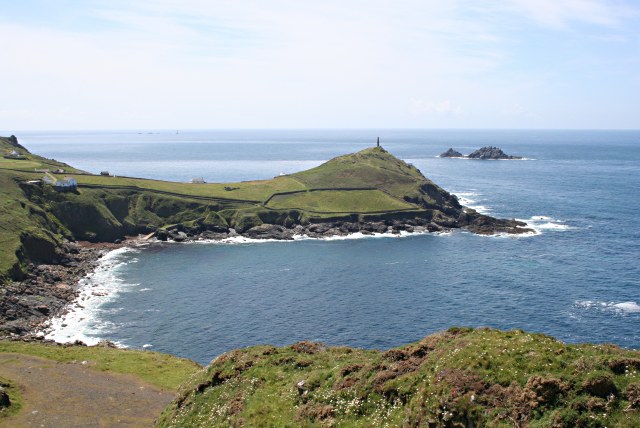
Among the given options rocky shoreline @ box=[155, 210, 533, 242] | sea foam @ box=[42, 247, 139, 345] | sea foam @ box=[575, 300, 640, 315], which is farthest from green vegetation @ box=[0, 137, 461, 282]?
sea foam @ box=[575, 300, 640, 315]

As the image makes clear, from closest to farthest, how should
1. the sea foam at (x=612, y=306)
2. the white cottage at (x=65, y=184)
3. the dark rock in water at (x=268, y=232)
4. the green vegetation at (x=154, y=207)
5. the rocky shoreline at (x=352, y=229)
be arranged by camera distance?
the sea foam at (x=612, y=306) → the green vegetation at (x=154, y=207) → the rocky shoreline at (x=352, y=229) → the dark rock in water at (x=268, y=232) → the white cottage at (x=65, y=184)

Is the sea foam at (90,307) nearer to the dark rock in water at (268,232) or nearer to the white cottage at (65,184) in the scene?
the dark rock in water at (268,232)

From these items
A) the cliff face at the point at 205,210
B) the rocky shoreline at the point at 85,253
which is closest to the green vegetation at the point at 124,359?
the rocky shoreline at the point at 85,253

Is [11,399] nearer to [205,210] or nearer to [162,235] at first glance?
[162,235]

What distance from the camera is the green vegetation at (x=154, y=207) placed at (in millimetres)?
139875

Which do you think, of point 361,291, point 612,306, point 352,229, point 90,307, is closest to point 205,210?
point 352,229

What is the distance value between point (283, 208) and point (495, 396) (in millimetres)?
154211

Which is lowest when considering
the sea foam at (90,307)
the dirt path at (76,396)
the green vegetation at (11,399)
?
the sea foam at (90,307)

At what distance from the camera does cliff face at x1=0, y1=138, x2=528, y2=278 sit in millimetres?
153000

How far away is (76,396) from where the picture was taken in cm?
5684

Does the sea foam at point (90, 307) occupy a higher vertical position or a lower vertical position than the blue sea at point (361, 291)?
lower

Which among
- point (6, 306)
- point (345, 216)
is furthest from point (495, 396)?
point (345, 216)

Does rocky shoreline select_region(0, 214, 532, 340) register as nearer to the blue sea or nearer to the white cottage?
the blue sea

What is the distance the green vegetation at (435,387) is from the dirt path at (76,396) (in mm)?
11682
